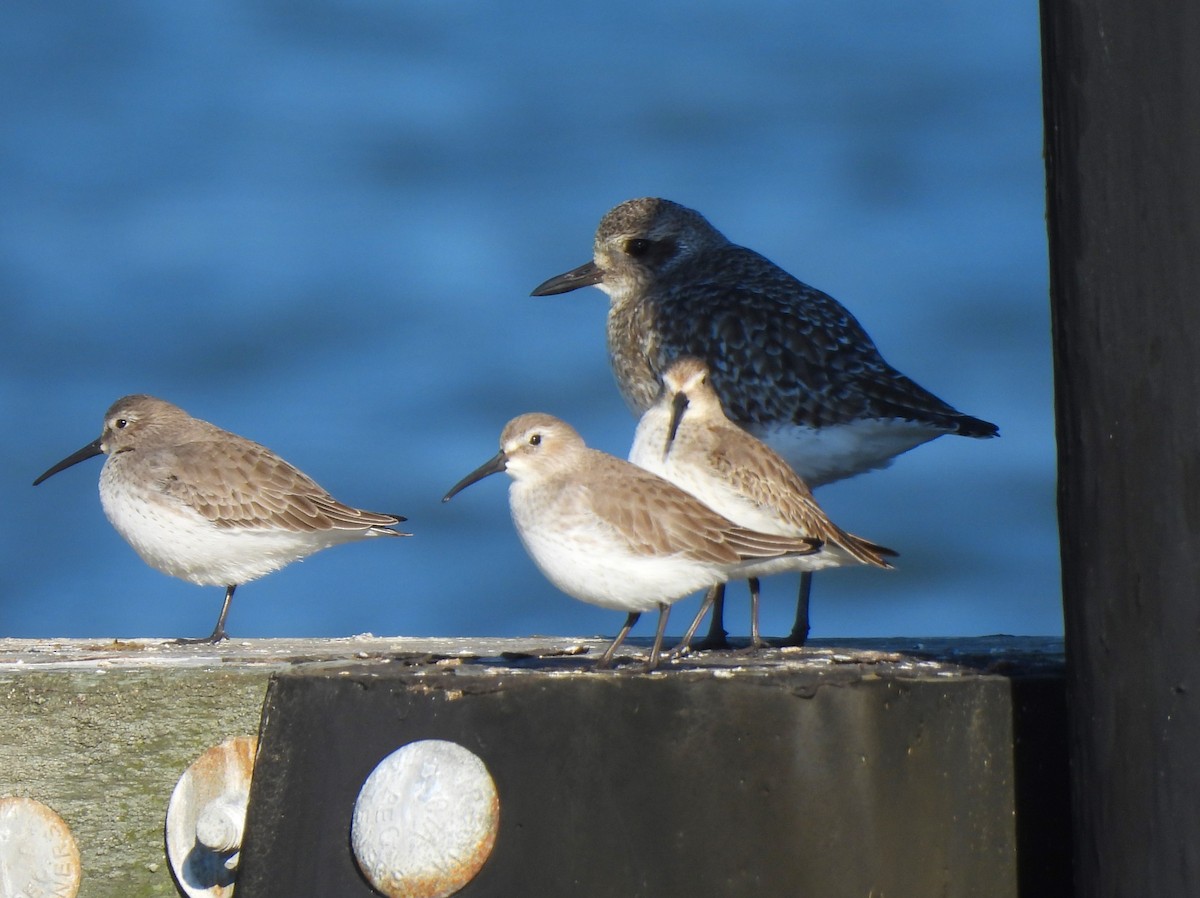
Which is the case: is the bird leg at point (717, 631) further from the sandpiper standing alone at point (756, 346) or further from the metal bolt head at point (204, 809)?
the metal bolt head at point (204, 809)

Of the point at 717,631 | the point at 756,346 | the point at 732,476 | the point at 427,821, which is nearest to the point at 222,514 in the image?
the point at 717,631

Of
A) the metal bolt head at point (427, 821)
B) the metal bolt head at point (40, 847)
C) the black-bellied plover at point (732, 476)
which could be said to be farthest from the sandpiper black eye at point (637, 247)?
the metal bolt head at point (427, 821)

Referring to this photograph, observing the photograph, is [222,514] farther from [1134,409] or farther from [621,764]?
[1134,409]

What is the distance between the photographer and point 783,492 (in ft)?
18.3

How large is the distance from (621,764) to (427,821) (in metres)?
0.44

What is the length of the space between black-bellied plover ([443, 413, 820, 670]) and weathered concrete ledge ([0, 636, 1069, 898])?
17.6 inches

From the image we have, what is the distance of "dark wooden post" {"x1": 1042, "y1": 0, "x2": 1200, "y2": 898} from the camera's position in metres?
3.30

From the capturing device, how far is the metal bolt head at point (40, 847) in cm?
439

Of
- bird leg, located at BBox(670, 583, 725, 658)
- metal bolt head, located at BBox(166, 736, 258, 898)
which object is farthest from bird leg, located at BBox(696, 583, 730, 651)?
metal bolt head, located at BBox(166, 736, 258, 898)

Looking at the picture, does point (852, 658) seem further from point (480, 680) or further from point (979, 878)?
point (480, 680)

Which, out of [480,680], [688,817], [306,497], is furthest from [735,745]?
[306,497]

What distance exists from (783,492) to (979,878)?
196 centimetres

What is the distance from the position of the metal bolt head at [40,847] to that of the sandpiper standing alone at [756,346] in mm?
2623

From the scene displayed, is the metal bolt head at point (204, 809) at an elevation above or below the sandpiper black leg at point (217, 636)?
below
